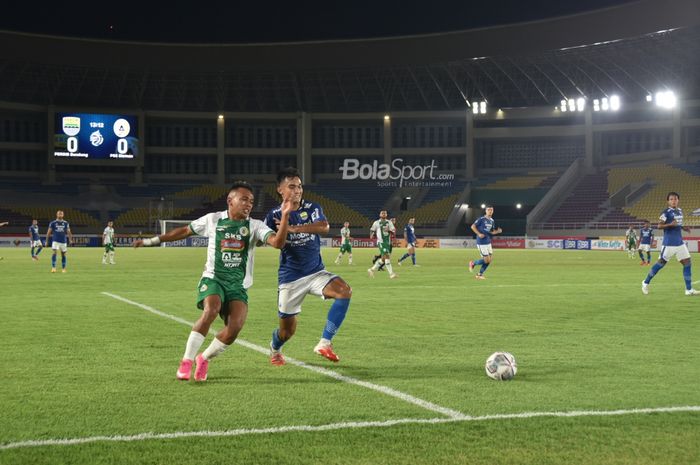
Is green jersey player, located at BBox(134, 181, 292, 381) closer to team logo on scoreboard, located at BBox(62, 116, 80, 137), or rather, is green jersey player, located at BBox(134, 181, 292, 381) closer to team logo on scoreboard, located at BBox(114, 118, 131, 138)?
team logo on scoreboard, located at BBox(62, 116, 80, 137)

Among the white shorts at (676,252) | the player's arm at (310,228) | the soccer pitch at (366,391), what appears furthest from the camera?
the white shorts at (676,252)

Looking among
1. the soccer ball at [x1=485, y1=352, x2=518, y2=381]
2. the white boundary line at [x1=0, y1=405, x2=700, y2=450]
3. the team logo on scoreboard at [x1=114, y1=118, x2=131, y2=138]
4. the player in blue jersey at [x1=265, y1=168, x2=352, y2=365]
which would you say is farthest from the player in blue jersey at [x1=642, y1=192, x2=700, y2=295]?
the team logo on scoreboard at [x1=114, y1=118, x2=131, y2=138]

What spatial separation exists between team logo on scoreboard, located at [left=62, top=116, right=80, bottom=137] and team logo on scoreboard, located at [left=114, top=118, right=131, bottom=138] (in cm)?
363

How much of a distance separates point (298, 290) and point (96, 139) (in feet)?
237

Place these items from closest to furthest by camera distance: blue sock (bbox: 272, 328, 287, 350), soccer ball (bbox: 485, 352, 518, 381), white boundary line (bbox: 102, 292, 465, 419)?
1. white boundary line (bbox: 102, 292, 465, 419)
2. soccer ball (bbox: 485, 352, 518, 381)
3. blue sock (bbox: 272, 328, 287, 350)

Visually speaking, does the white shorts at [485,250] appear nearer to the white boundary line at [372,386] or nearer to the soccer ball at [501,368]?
the white boundary line at [372,386]

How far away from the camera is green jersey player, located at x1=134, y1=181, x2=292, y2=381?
789cm

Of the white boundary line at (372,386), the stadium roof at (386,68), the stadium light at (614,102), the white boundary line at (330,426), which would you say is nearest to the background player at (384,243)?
the white boundary line at (372,386)

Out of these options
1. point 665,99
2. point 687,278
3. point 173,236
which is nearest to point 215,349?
point 173,236

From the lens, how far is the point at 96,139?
76688 mm

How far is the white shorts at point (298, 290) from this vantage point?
9070 mm

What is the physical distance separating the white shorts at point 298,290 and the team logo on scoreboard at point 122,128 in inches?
2868

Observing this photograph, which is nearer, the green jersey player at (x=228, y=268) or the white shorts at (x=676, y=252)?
the green jersey player at (x=228, y=268)

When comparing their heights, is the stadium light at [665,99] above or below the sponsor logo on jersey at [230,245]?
above
